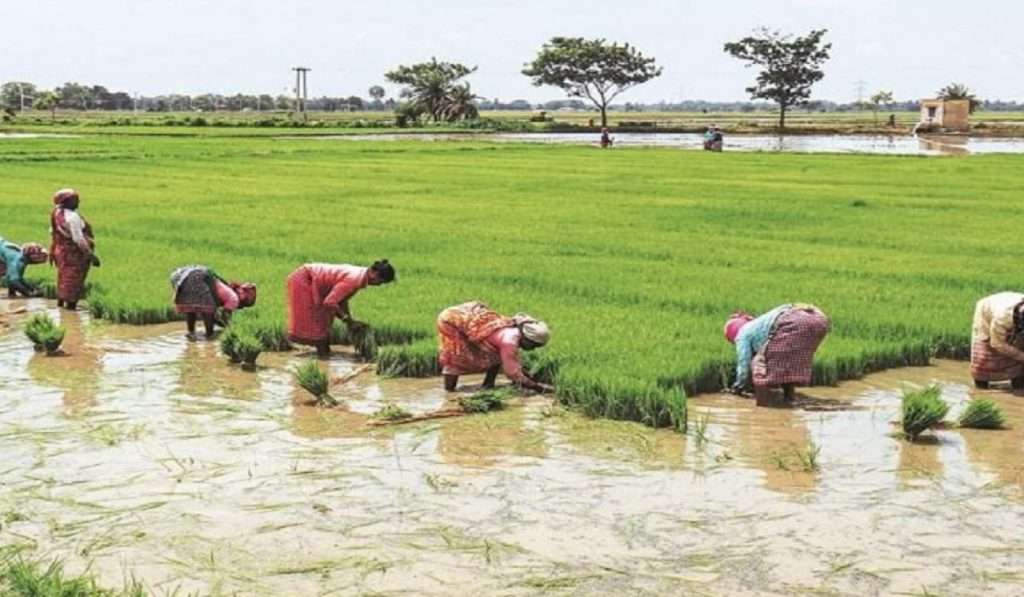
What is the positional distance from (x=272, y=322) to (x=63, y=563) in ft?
16.7

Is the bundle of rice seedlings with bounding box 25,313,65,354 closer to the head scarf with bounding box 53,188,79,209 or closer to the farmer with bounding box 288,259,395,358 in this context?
the farmer with bounding box 288,259,395,358

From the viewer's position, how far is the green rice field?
362 inches

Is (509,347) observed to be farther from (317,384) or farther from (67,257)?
(67,257)

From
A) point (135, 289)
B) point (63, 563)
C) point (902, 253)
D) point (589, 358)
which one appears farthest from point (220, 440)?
point (902, 253)

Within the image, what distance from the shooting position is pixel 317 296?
925 centimetres

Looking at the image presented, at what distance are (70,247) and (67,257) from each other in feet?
0.48

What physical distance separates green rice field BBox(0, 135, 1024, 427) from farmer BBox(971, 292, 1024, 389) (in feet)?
2.76

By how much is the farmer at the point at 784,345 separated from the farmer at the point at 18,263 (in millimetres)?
7555

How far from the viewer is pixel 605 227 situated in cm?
1802

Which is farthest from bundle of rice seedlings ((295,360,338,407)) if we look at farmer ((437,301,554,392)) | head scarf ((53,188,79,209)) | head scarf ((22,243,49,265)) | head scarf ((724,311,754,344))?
head scarf ((22,243,49,265))

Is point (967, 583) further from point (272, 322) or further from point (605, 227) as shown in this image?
point (605, 227)

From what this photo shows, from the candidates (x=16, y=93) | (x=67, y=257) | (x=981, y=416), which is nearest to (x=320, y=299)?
(x=67, y=257)

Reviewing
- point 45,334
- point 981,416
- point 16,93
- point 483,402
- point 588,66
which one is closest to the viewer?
point 981,416

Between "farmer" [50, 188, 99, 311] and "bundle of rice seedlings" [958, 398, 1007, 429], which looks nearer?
"bundle of rice seedlings" [958, 398, 1007, 429]
